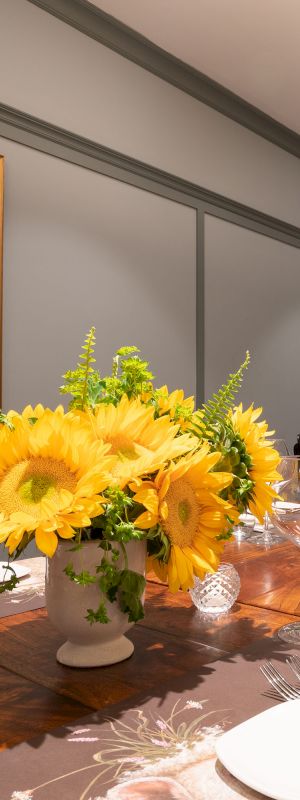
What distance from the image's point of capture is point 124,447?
692 mm

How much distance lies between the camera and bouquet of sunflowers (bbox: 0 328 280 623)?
0.60 m

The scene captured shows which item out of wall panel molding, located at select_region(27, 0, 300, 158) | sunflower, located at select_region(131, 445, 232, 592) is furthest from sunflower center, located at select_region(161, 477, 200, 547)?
wall panel molding, located at select_region(27, 0, 300, 158)

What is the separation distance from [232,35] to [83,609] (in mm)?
2881

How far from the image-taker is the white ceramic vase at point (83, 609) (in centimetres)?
67

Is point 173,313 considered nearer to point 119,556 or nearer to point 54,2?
point 54,2

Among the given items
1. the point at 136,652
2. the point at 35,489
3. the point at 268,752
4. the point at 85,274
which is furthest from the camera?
the point at 85,274

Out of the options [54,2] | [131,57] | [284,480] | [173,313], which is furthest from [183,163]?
[284,480]

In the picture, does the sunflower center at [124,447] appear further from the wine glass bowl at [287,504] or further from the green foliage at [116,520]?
the wine glass bowl at [287,504]

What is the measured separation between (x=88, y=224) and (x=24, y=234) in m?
0.34

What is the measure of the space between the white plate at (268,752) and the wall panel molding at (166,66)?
8.59 ft

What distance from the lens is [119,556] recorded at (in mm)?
676

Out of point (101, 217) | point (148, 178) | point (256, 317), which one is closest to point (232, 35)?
point (148, 178)

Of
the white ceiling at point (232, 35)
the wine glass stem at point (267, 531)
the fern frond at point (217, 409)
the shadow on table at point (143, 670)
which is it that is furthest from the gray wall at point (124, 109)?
the shadow on table at point (143, 670)

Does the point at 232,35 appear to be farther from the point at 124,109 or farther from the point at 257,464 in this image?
the point at 257,464
